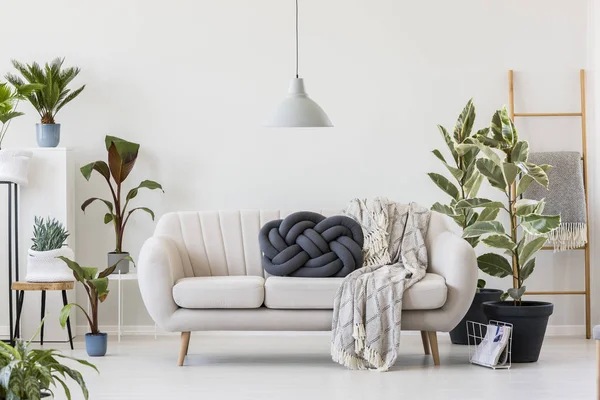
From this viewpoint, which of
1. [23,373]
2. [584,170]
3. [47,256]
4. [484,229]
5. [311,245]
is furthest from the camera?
[584,170]

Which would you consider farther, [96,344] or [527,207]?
[96,344]

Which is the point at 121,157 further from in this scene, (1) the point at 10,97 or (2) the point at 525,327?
(2) the point at 525,327

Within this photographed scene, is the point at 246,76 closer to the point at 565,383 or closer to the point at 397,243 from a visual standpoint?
the point at 397,243

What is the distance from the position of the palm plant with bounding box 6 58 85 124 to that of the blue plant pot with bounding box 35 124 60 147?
47mm

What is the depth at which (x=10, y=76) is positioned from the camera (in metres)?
5.79

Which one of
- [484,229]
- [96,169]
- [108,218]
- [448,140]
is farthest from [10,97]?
[484,229]

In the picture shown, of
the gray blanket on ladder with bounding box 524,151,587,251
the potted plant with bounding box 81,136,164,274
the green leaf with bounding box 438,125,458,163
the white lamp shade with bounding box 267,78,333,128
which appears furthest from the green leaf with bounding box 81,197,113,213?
the gray blanket on ladder with bounding box 524,151,587,251

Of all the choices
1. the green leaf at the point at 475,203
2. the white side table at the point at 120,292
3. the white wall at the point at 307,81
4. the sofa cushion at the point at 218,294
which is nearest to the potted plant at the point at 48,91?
the white wall at the point at 307,81

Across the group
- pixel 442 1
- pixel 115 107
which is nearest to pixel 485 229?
pixel 442 1

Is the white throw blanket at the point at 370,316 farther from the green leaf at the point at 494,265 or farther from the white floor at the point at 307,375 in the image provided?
the green leaf at the point at 494,265

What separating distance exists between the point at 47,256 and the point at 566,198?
10.7ft

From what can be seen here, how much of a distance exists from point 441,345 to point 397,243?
811 millimetres

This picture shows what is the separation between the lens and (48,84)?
576 cm

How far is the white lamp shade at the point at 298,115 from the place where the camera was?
5000 millimetres
